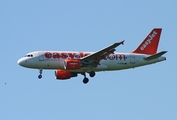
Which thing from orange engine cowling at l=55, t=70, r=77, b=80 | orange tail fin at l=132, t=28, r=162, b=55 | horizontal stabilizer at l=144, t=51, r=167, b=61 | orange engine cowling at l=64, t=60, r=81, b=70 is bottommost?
orange engine cowling at l=55, t=70, r=77, b=80

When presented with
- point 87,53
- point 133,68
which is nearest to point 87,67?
point 87,53

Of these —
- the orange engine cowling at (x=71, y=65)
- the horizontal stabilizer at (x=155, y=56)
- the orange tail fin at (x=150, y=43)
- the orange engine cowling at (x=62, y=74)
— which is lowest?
the orange engine cowling at (x=62, y=74)

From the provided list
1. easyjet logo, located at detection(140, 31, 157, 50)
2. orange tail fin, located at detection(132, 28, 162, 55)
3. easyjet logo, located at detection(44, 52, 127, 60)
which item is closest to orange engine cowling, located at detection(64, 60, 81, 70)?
easyjet logo, located at detection(44, 52, 127, 60)

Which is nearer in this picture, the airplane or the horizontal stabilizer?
the airplane

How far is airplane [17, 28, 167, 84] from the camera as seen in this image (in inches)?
2936

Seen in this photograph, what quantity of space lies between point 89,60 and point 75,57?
2.27 m

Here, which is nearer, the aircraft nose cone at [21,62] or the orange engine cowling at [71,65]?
the orange engine cowling at [71,65]

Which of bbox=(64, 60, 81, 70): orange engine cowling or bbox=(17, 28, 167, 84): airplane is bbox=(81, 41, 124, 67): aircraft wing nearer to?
bbox=(17, 28, 167, 84): airplane

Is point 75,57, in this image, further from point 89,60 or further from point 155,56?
point 155,56

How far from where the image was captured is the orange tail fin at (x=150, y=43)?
8201 centimetres

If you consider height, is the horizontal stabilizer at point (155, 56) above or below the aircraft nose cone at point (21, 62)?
above

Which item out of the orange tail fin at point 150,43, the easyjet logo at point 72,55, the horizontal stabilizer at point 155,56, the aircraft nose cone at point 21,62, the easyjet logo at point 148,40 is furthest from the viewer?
the easyjet logo at point 148,40

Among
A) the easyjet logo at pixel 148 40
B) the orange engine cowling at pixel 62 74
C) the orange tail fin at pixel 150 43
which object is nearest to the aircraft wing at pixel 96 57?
the orange engine cowling at pixel 62 74

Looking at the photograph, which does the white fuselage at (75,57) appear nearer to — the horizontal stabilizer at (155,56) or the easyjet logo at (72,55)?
the easyjet logo at (72,55)
